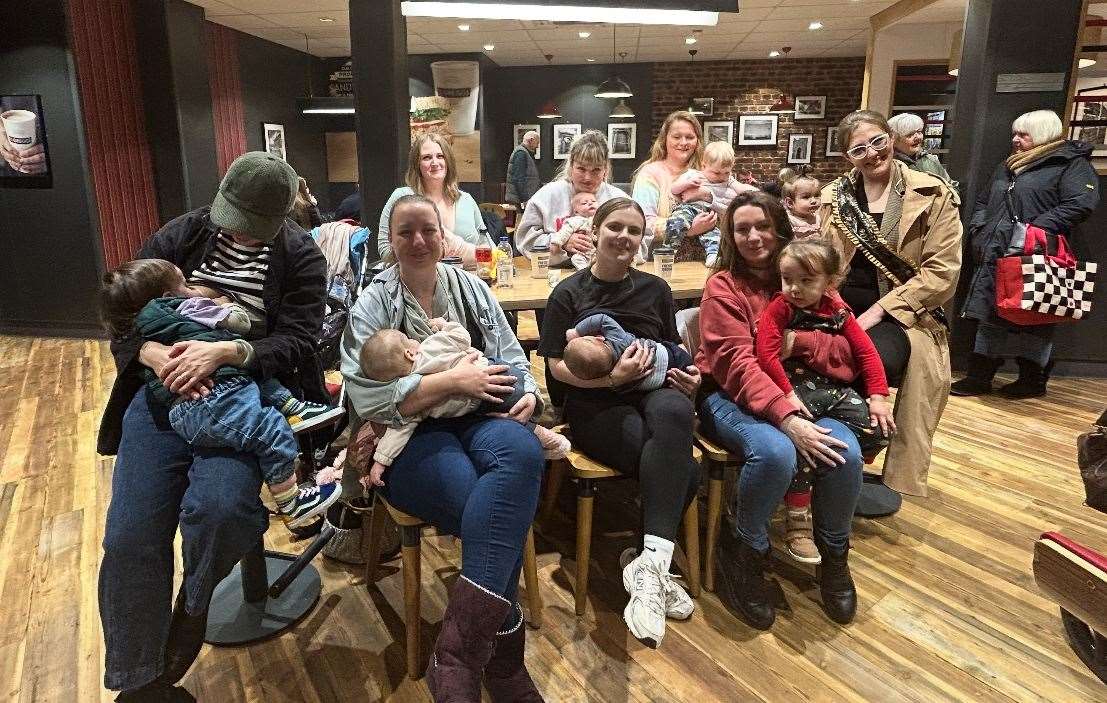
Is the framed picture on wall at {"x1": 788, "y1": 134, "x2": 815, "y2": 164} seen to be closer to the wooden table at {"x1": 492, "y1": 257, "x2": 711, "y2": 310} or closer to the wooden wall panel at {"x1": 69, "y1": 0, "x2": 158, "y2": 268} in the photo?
the wooden table at {"x1": 492, "y1": 257, "x2": 711, "y2": 310}

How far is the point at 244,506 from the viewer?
162cm

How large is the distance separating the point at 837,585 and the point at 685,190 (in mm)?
1936

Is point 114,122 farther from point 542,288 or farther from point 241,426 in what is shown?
point 241,426

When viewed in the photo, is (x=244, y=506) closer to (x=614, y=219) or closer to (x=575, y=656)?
(x=575, y=656)

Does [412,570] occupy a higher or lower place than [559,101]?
lower

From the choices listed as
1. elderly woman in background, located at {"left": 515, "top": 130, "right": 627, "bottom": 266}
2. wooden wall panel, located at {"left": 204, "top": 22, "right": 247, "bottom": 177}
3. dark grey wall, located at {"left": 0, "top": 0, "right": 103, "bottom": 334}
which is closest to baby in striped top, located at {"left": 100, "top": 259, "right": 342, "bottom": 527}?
elderly woman in background, located at {"left": 515, "top": 130, "right": 627, "bottom": 266}

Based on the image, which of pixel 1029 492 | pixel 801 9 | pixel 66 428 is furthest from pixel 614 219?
pixel 801 9

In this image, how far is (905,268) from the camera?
103 inches

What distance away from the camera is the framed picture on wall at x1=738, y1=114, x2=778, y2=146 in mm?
10141

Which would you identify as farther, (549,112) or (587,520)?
(549,112)

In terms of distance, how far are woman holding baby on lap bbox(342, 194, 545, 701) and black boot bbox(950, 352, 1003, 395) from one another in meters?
3.55

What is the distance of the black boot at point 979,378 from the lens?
436cm

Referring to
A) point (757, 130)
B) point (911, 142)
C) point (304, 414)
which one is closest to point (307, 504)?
point (304, 414)

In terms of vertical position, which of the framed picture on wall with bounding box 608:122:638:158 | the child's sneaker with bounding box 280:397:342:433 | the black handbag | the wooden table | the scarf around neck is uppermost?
the framed picture on wall with bounding box 608:122:638:158
